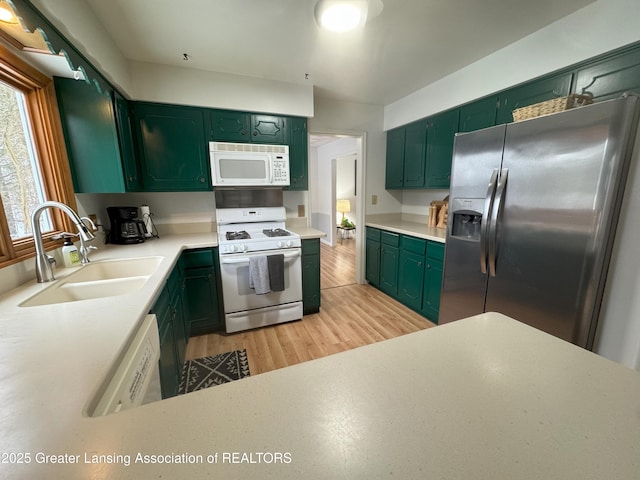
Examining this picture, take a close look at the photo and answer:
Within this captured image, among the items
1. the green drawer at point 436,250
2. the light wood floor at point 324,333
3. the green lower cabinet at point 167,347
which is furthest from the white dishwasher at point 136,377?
the green drawer at point 436,250

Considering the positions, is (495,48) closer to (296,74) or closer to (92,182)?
(296,74)

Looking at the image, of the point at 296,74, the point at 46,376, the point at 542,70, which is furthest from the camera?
the point at 296,74

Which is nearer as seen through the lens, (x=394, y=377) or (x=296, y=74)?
(x=394, y=377)

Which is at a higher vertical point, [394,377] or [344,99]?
[344,99]

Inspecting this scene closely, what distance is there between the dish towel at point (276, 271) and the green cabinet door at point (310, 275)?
12.5 inches

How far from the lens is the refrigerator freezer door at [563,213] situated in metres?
1.23

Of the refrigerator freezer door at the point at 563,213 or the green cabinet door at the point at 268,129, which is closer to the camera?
the refrigerator freezer door at the point at 563,213

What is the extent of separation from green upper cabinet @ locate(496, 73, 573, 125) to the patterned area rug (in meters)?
2.82

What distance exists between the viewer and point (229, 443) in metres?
0.40

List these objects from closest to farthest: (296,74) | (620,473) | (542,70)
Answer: (620,473) < (542,70) < (296,74)

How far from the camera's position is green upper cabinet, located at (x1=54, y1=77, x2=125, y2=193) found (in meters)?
1.72

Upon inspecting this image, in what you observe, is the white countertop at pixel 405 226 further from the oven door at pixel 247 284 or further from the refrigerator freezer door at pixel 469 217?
the oven door at pixel 247 284

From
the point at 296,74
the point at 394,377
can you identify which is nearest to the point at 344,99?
the point at 296,74

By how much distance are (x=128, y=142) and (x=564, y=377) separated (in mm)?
2799
